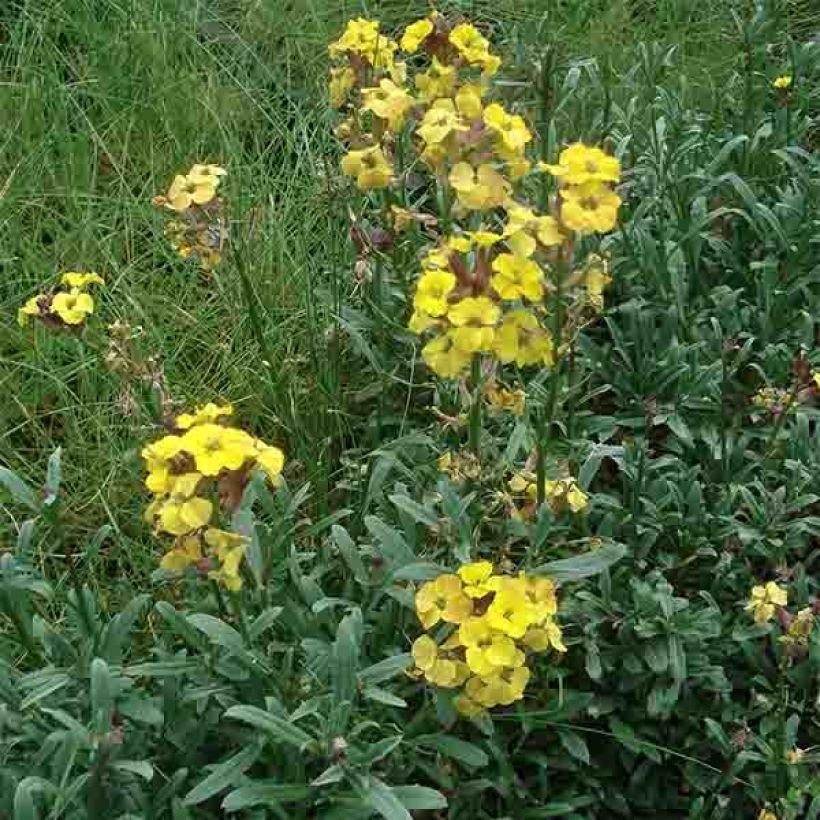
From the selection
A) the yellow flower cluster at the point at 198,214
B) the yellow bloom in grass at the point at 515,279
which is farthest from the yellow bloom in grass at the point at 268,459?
the yellow flower cluster at the point at 198,214

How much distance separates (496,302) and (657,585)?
0.83 meters

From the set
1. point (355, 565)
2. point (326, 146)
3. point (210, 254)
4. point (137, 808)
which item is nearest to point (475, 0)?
point (326, 146)

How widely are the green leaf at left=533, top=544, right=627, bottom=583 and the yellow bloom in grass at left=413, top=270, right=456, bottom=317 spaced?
0.50 metres

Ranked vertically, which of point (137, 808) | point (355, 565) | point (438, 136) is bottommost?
point (137, 808)

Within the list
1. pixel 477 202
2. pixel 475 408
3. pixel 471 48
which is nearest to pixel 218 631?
pixel 475 408

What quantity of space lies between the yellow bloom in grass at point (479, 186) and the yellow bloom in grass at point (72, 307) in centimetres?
65

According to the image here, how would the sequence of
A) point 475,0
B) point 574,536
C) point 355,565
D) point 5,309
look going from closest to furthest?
1. point 355,565
2. point 574,536
3. point 5,309
4. point 475,0

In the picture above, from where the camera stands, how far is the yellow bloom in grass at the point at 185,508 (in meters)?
1.65

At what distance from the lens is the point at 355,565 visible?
221 centimetres

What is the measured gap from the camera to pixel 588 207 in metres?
1.77

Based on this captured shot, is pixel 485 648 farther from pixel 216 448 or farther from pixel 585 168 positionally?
pixel 585 168

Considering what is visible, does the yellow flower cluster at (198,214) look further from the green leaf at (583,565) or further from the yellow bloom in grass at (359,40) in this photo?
the green leaf at (583,565)

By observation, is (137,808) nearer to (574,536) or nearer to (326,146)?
(574,536)

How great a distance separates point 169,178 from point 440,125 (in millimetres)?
1834
